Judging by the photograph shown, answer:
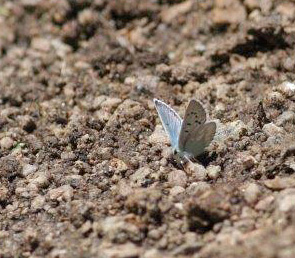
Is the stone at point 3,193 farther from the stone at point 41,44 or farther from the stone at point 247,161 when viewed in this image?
the stone at point 41,44

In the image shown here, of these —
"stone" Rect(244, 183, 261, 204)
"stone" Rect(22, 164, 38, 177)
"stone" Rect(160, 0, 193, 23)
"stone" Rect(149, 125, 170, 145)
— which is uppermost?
"stone" Rect(160, 0, 193, 23)

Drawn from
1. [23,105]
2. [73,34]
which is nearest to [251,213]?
[23,105]

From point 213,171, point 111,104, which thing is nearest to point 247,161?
point 213,171

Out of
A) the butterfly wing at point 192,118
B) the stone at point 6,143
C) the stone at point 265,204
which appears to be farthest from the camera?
the stone at point 6,143

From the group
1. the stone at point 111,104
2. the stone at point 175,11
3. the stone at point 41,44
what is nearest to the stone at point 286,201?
the stone at point 111,104

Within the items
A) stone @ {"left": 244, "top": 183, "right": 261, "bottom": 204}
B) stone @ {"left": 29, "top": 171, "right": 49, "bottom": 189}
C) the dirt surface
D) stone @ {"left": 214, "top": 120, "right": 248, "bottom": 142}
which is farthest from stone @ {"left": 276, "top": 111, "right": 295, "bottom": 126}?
stone @ {"left": 29, "top": 171, "right": 49, "bottom": 189}

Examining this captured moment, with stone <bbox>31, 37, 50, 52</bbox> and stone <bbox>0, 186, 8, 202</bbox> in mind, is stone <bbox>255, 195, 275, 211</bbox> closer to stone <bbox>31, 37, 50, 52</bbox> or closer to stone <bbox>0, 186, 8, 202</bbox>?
stone <bbox>0, 186, 8, 202</bbox>

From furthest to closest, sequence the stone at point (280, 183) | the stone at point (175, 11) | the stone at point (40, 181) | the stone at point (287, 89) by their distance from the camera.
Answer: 1. the stone at point (175, 11)
2. the stone at point (287, 89)
3. the stone at point (40, 181)
4. the stone at point (280, 183)
